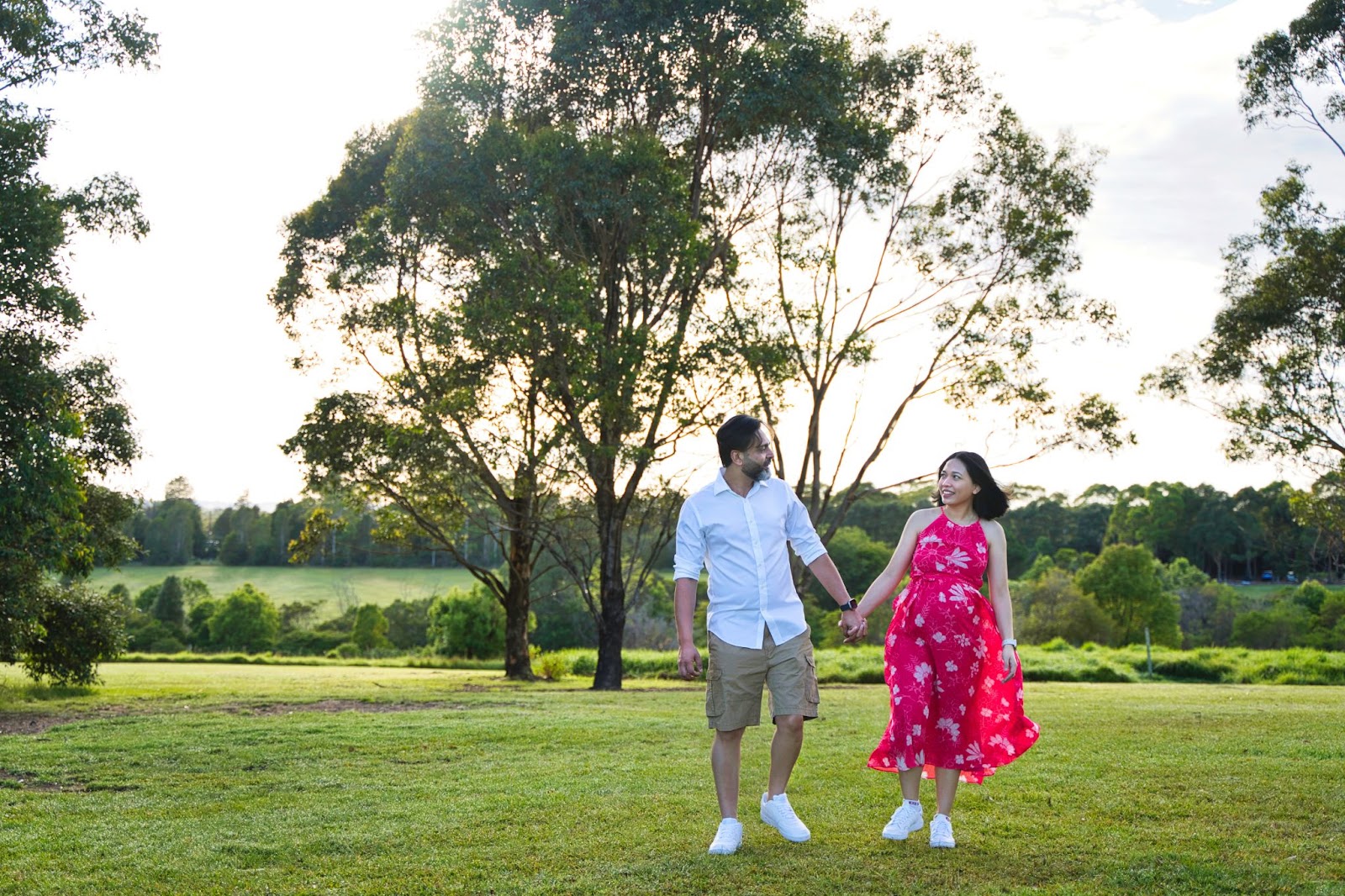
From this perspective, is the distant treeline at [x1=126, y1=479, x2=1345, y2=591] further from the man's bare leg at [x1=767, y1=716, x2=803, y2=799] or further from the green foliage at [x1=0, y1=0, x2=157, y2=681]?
the man's bare leg at [x1=767, y1=716, x2=803, y2=799]

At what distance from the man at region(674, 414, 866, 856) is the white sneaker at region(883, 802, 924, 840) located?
46 cm

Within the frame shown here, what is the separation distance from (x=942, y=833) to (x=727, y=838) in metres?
1.11

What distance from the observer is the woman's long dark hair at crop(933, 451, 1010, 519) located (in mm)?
6242

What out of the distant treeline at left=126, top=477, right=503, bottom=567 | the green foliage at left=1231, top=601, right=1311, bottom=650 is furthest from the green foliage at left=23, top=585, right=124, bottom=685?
the distant treeline at left=126, top=477, right=503, bottom=567

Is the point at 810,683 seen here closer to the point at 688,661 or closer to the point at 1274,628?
the point at 688,661

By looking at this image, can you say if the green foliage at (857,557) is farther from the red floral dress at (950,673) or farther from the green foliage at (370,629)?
the red floral dress at (950,673)

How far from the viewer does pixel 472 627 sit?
166 feet

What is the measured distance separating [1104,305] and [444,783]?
22125 millimetres

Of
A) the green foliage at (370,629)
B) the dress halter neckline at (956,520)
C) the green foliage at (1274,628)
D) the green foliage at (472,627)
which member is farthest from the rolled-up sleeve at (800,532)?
the green foliage at (1274,628)

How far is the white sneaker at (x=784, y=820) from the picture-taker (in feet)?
19.1

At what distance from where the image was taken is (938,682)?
20.2ft

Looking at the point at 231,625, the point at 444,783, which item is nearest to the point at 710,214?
the point at 444,783

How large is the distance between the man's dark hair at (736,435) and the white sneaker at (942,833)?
6.99ft

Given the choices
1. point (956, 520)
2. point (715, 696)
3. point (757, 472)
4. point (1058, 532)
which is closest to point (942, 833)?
point (715, 696)
